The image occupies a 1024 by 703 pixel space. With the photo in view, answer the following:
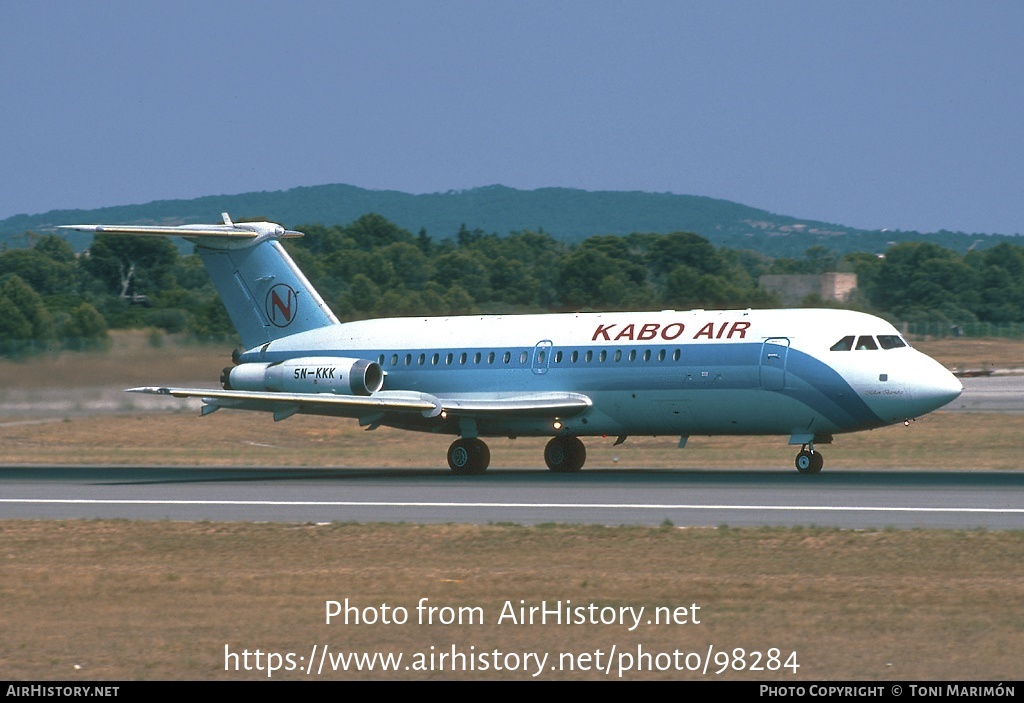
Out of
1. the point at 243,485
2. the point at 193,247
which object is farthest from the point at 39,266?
the point at 243,485

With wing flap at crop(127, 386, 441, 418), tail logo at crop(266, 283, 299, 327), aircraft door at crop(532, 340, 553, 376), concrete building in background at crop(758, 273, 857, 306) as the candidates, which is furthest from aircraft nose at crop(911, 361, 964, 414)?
concrete building in background at crop(758, 273, 857, 306)

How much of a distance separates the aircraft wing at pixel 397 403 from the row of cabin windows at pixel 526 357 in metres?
0.91

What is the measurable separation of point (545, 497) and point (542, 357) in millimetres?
9045

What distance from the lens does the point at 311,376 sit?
135 feet

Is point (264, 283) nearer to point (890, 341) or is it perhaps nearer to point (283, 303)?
point (283, 303)

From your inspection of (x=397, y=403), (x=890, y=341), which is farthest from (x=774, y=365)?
(x=397, y=403)

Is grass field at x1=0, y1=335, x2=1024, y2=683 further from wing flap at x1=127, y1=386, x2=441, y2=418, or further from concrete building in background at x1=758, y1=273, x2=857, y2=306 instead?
concrete building in background at x1=758, y1=273, x2=857, y2=306

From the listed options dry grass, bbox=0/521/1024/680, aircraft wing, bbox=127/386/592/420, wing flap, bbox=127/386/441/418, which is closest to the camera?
dry grass, bbox=0/521/1024/680

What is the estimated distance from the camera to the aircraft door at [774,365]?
35875 mm

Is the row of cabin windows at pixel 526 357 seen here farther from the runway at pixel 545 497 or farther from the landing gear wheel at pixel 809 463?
the landing gear wheel at pixel 809 463

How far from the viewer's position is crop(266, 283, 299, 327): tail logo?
4391 centimetres

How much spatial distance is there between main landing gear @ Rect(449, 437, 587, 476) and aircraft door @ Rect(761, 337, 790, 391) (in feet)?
19.0

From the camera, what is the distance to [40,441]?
54906 mm

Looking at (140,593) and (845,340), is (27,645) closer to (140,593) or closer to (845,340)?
(140,593)
